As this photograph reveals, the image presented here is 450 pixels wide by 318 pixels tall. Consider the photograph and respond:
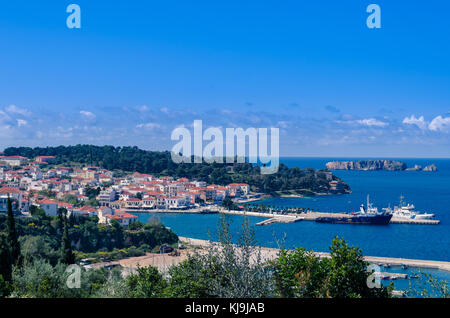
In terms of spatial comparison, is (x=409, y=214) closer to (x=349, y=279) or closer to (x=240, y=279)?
(x=349, y=279)

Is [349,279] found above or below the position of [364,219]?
above

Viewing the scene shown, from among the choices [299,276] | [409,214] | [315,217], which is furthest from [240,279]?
[409,214]

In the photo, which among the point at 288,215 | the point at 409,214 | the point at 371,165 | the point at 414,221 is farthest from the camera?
the point at 371,165

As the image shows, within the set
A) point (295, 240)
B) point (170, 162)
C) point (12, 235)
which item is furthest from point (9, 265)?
point (170, 162)

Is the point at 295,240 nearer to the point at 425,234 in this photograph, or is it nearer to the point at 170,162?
the point at 425,234

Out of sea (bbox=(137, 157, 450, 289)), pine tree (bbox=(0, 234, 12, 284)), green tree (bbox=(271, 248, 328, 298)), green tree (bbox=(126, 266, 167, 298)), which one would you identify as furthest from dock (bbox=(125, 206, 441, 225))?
green tree (bbox=(271, 248, 328, 298))
